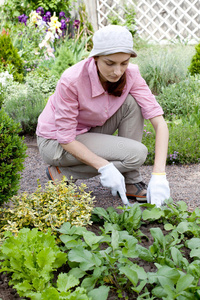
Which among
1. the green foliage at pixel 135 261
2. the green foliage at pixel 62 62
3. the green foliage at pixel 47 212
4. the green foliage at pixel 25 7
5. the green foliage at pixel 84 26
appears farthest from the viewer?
the green foliage at pixel 84 26

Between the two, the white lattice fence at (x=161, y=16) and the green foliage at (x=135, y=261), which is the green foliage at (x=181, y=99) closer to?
the green foliage at (x=135, y=261)

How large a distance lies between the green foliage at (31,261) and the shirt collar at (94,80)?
0.97m

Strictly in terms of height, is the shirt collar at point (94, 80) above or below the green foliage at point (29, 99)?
above

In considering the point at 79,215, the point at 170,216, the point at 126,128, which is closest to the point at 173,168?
the point at 126,128

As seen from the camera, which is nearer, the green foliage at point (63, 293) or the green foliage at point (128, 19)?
the green foliage at point (63, 293)

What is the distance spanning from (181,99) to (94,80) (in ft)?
8.64

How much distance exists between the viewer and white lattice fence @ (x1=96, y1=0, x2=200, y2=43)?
27.1 ft

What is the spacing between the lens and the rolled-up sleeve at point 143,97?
2.26 metres

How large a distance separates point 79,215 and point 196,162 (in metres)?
1.85

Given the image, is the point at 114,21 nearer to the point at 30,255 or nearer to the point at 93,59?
the point at 93,59

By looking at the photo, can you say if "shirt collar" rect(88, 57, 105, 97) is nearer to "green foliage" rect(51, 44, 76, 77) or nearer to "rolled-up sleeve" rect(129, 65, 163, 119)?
"rolled-up sleeve" rect(129, 65, 163, 119)

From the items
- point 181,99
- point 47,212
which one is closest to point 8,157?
point 47,212

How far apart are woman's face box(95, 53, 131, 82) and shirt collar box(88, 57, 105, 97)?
10cm

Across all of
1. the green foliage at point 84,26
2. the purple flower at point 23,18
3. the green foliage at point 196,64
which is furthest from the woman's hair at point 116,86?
the purple flower at point 23,18
